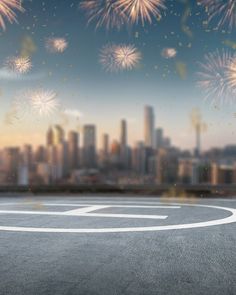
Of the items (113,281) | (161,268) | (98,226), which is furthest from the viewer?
(98,226)

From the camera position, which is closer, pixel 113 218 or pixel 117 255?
pixel 117 255

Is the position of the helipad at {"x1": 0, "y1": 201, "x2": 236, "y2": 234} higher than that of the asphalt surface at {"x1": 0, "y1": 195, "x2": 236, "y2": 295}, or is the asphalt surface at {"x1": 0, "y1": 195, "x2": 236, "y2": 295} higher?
the helipad at {"x1": 0, "y1": 201, "x2": 236, "y2": 234}

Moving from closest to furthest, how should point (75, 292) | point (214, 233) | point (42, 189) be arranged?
point (75, 292), point (214, 233), point (42, 189)

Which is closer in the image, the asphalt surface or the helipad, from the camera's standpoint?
the asphalt surface

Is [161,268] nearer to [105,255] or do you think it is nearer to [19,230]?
[105,255]

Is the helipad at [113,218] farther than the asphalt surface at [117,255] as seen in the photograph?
Yes

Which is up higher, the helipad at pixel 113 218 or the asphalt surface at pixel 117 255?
the helipad at pixel 113 218

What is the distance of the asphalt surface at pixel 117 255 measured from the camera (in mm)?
5844

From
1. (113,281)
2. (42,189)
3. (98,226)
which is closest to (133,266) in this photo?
(113,281)

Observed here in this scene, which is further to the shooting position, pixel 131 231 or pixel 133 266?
pixel 131 231

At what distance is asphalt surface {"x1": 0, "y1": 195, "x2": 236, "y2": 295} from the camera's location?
5.84 m

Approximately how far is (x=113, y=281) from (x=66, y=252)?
221 centimetres

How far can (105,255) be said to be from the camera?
7.79 meters

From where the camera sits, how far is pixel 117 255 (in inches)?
307
